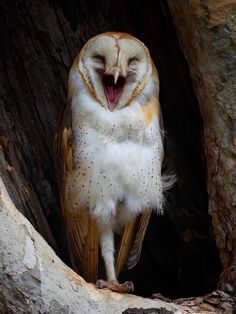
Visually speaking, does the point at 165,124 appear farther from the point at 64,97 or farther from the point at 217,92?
the point at 217,92

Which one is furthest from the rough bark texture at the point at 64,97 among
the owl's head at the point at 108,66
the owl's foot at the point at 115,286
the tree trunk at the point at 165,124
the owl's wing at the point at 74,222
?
the owl's foot at the point at 115,286

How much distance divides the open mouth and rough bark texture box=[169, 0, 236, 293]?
0.29 metres

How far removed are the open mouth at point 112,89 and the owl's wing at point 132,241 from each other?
1.52 feet

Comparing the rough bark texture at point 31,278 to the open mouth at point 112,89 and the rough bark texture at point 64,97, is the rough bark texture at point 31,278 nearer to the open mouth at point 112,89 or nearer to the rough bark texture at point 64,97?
the open mouth at point 112,89

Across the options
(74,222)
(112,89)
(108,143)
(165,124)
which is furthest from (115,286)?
(165,124)

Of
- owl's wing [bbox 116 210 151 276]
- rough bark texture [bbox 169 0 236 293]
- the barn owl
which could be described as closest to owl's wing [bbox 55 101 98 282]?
the barn owl

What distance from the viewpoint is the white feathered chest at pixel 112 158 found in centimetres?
266

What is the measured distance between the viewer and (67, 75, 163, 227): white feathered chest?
2.66 m

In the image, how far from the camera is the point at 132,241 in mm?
2979

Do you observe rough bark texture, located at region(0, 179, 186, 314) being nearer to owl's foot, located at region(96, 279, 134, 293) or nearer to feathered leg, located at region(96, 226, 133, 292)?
owl's foot, located at region(96, 279, 134, 293)

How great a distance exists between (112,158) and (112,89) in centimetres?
26

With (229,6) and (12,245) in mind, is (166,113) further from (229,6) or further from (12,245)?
(12,245)

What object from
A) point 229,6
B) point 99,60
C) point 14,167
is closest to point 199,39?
point 229,6

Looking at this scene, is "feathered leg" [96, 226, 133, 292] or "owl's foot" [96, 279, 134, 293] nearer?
"owl's foot" [96, 279, 134, 293]
